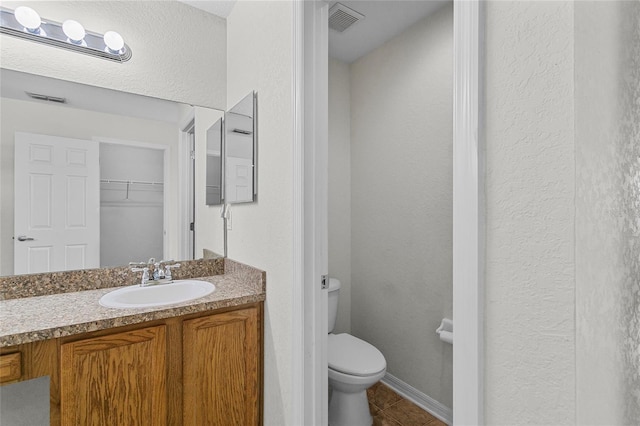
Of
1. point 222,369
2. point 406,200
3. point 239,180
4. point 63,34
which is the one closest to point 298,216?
point 239,180

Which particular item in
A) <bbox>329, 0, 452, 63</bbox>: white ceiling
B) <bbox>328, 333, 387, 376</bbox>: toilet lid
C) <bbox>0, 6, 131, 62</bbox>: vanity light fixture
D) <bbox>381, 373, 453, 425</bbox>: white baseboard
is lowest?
<bbox>381, 373, 453, 425</bbox>: white baseboard

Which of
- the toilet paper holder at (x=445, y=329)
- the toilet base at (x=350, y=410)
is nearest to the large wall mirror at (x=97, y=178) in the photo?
the toilet base at (x=350, y=410)

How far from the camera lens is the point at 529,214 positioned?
61 centimetres

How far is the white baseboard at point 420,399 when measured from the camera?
74.0 inches

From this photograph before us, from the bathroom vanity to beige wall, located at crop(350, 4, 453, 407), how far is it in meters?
1.05

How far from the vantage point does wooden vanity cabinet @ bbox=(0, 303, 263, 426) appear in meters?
1.12

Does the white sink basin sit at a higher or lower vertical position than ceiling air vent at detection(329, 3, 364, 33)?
lower

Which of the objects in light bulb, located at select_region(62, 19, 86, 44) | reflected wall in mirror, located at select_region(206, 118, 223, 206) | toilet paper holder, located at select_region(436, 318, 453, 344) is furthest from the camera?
reflected wall in mirror, located at select_region(206, 118, 223, 206)

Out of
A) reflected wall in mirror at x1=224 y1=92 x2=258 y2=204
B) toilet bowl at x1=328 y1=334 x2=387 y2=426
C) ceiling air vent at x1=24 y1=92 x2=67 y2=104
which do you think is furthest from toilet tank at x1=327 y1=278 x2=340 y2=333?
ceiling air vent at x1=24 y1=92 x2=67 y2=104

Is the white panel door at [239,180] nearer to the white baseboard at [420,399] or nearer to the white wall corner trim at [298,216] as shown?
the white wall corner trim at [298,216]

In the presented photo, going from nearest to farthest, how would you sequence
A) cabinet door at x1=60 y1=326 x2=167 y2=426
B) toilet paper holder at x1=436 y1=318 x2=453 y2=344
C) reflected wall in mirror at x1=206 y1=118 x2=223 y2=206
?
cabinet door at x1=60 y1=326 x2=167 y2=426
toilet paper holder at x1=436 y1=318 x2=453 y2=344
reflected wall in mirror at x1=206 y1=118 x2=223 y2=206

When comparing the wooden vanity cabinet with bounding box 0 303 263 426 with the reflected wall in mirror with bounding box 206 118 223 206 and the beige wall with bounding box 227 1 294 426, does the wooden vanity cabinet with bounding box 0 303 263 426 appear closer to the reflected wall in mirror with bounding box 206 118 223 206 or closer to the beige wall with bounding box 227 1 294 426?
the beige wall with bounding box 227 1 294 426

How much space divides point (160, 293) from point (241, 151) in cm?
89

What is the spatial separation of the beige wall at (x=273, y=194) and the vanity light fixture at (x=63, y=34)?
68cm
